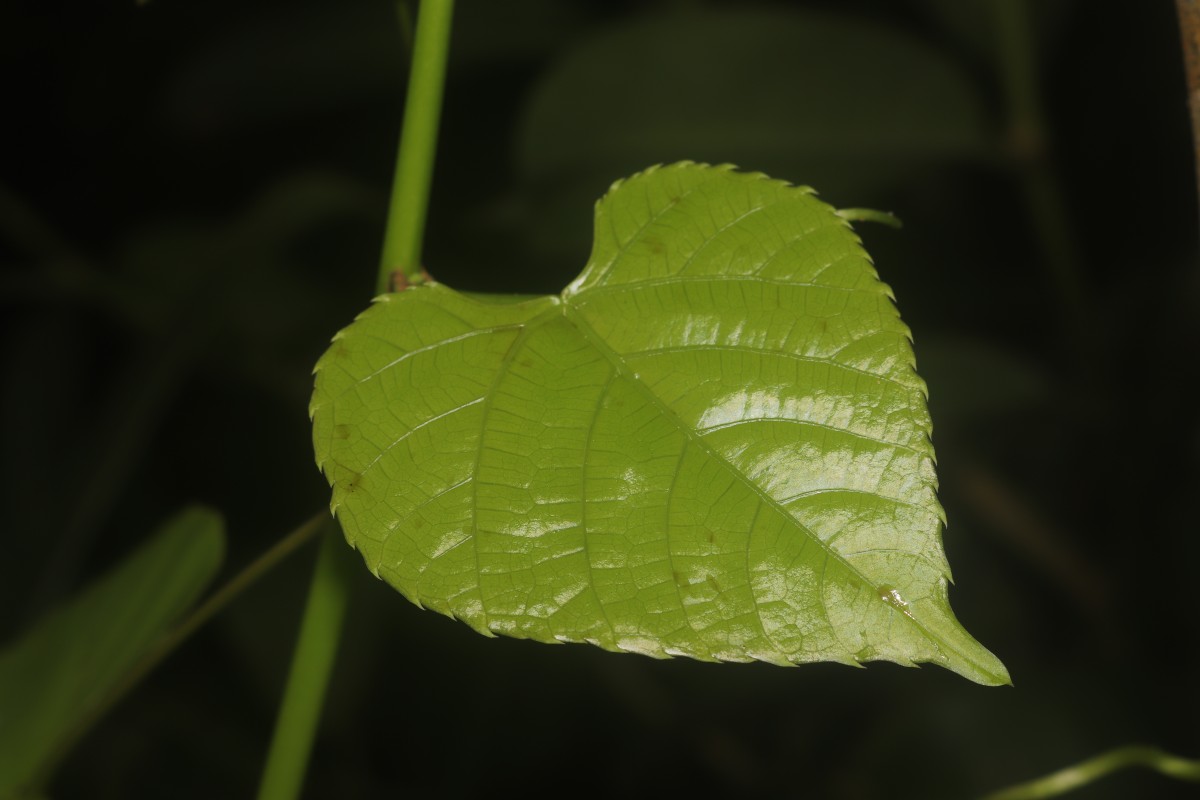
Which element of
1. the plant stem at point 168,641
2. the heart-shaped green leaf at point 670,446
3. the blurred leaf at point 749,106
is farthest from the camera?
the blurred leaf at point 749,106

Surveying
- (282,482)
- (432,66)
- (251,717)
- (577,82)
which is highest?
(577,82)

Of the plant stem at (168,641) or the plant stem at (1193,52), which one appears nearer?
the plant stem at (1193,52)

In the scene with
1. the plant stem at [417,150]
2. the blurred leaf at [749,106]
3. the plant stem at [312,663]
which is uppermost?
the blurred leaf at [749,106]

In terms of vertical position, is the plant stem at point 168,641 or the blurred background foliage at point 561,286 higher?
the blurred background foliage at point 561,286

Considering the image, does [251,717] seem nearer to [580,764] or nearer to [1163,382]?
[580,764]

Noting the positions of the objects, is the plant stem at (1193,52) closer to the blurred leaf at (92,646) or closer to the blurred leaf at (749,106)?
the blurred leaf at (92,646)

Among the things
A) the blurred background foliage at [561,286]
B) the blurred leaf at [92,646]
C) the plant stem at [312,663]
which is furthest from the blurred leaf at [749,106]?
the plant stem at [312,663]

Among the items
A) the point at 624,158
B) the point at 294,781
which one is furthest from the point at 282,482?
the point at 294,781

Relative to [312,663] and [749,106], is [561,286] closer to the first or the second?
[749,106]
